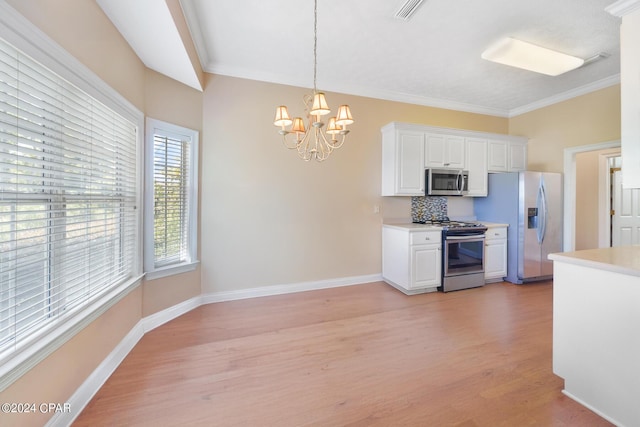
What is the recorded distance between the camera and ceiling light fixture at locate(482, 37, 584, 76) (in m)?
2.55

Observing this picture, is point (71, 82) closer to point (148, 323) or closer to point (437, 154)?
point (148, 323)

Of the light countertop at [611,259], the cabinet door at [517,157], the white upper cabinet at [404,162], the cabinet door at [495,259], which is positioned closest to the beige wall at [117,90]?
the white upper cabinet at [404,162]

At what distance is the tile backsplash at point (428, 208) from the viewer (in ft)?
13.1

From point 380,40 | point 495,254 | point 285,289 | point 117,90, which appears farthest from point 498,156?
point 117,90

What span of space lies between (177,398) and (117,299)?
0.90 metres

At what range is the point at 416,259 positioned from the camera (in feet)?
10.9

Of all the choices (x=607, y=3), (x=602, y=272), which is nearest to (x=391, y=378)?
(x=602, y=272)

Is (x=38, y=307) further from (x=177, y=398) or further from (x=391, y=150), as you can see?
(x=391, y=150)

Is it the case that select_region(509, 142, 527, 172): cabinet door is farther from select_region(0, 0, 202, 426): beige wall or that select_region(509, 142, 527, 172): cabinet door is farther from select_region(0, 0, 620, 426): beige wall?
select_region(0, 0, 202, 426): beige wall

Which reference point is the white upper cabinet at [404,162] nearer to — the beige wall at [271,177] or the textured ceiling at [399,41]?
the beige wall at [271,177]

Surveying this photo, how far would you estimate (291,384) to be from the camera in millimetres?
1723

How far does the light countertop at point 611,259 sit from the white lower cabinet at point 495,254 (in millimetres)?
1976

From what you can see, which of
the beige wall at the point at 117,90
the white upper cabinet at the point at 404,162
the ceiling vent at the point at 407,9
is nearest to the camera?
the beige wall at the point at 117,90

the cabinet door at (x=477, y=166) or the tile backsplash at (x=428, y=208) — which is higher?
the cabinet door at (x=477, y=166)
